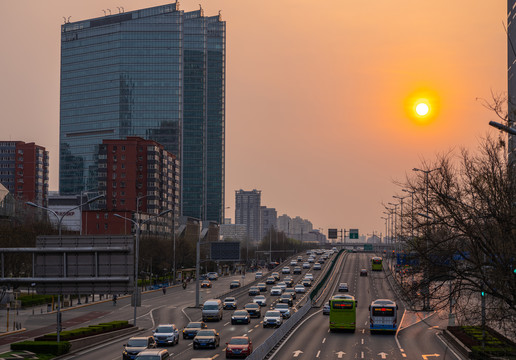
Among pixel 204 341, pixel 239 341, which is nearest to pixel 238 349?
pixel 239 341

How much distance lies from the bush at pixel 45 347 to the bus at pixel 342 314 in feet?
72.2

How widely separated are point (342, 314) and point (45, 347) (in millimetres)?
24353

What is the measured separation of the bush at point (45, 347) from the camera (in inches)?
1834

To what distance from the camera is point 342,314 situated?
5931 cm

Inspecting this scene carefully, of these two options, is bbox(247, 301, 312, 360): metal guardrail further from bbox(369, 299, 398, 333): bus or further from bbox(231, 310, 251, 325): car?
bbox(369, 299, 398, 333): bus

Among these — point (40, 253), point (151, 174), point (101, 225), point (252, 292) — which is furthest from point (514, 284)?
point (151, 174)

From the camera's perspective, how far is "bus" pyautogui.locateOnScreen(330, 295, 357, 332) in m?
59.0

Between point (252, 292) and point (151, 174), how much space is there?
95.6 metres

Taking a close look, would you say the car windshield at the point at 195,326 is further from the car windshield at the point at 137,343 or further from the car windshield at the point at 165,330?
the car windshield at the point at 137,343

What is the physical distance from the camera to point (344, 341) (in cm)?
5303

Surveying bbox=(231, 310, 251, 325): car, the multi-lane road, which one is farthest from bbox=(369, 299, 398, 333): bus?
bbox=(231, 310, 251, 325): car

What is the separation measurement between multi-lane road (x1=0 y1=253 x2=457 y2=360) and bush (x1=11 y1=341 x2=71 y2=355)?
33.6 inches

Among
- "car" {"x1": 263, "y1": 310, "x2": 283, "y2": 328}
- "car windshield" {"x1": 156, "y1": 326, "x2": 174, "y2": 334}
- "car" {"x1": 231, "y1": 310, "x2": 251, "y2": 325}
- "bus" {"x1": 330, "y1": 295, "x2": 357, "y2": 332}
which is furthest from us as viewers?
"car" {"x1": 231, "y1": 310, "x2": 251, "y2": 325}

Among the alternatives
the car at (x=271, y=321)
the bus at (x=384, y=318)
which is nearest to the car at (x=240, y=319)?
the car at (x=271, y=321)
